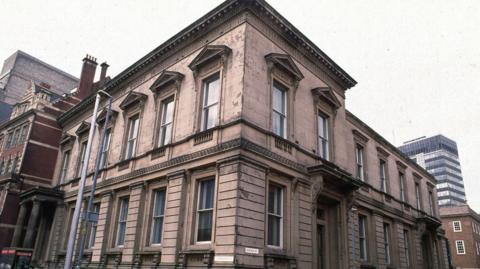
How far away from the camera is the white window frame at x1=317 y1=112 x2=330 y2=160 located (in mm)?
17511

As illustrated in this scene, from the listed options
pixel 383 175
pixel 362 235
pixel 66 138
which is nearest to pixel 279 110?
pixel 362 235

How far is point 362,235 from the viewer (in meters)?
20.3

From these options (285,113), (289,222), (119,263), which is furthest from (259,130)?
(119,263)

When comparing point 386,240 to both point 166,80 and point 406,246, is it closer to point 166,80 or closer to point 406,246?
point 406,246

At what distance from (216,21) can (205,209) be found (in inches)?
318

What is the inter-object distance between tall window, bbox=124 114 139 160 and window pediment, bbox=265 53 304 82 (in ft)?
28.0

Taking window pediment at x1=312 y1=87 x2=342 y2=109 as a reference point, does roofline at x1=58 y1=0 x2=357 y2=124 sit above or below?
above

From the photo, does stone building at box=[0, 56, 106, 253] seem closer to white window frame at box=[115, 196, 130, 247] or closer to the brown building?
white window frame at box=[115, 196, 130, 247]

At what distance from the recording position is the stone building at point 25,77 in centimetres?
4797

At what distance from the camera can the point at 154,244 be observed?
15.2 m

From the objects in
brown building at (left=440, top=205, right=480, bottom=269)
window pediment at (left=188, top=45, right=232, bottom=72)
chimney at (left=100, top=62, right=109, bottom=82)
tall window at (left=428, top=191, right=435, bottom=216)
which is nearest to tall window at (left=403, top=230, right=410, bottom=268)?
tall window at (left=428, top=191, right=435, bottom=216)

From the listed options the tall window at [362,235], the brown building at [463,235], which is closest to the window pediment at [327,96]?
the tall window at [362,235]

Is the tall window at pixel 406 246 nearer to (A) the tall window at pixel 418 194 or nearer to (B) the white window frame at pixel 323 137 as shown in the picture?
(A) the tall window at pixel 418 194

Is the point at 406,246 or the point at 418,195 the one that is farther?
the point at 418,195
